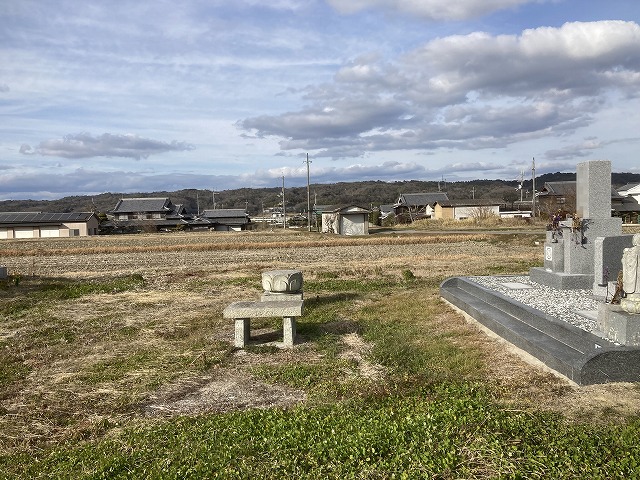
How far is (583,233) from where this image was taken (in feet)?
34.8

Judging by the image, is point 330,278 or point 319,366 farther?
point 330,278

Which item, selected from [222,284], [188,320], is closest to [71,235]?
[222,284]

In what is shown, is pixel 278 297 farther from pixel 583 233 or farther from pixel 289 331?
pixel 583 233

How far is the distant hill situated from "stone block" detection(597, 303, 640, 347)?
112 metres

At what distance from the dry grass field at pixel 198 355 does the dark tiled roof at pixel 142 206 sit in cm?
5559

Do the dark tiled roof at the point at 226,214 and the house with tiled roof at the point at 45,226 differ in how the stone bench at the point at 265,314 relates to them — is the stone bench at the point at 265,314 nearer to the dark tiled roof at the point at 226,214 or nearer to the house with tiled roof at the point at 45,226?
the house with tiled roof at the point at 45,226

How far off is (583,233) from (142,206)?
68.6 meters

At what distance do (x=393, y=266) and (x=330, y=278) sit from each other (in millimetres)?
3824

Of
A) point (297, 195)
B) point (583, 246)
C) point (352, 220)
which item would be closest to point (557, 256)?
point (583, 246)

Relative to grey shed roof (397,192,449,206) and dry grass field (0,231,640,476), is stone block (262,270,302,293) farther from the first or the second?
grey shed roof (397,192,449,206)

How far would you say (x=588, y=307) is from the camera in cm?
824

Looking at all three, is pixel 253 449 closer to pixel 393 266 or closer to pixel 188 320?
pixel 188 320

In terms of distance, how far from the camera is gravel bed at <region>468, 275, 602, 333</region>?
24.3 ft

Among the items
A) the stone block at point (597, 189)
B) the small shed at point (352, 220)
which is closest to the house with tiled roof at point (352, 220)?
the small shed at point (352, 220)
